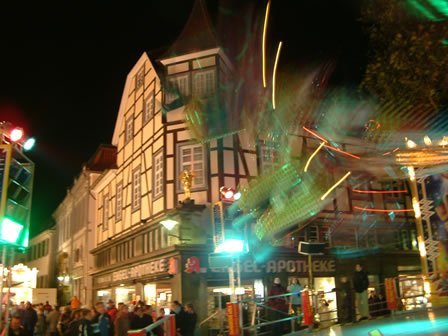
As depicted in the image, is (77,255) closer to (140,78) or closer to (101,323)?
(140,78)

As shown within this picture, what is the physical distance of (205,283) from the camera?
742 inches

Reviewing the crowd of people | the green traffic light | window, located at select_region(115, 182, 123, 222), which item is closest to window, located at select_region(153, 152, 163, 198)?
window, located at select_region(115, 182, 123, 222)

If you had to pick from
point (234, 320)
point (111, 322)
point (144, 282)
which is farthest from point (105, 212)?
point (234, 320)

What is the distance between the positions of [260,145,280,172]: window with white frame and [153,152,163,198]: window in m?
4.21

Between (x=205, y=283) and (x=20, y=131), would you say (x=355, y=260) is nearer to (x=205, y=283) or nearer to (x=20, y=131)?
(x=205, y=283)

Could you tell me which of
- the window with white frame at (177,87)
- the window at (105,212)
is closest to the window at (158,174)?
the window with white frame at (177,87)

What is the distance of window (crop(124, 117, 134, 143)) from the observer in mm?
25377

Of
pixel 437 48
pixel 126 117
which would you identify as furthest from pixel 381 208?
pixel 437 48

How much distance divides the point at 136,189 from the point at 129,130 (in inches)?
143

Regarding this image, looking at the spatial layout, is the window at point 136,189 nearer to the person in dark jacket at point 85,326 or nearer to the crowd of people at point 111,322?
the crowd of people at point 111,322

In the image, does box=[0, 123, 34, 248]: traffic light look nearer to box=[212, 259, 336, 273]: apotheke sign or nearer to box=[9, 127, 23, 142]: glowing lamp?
box=[9, 127, 23, 142]: glowing lamp

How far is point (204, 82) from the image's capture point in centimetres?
2083

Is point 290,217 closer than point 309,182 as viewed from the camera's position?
No

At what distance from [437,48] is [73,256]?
31.8 metres
